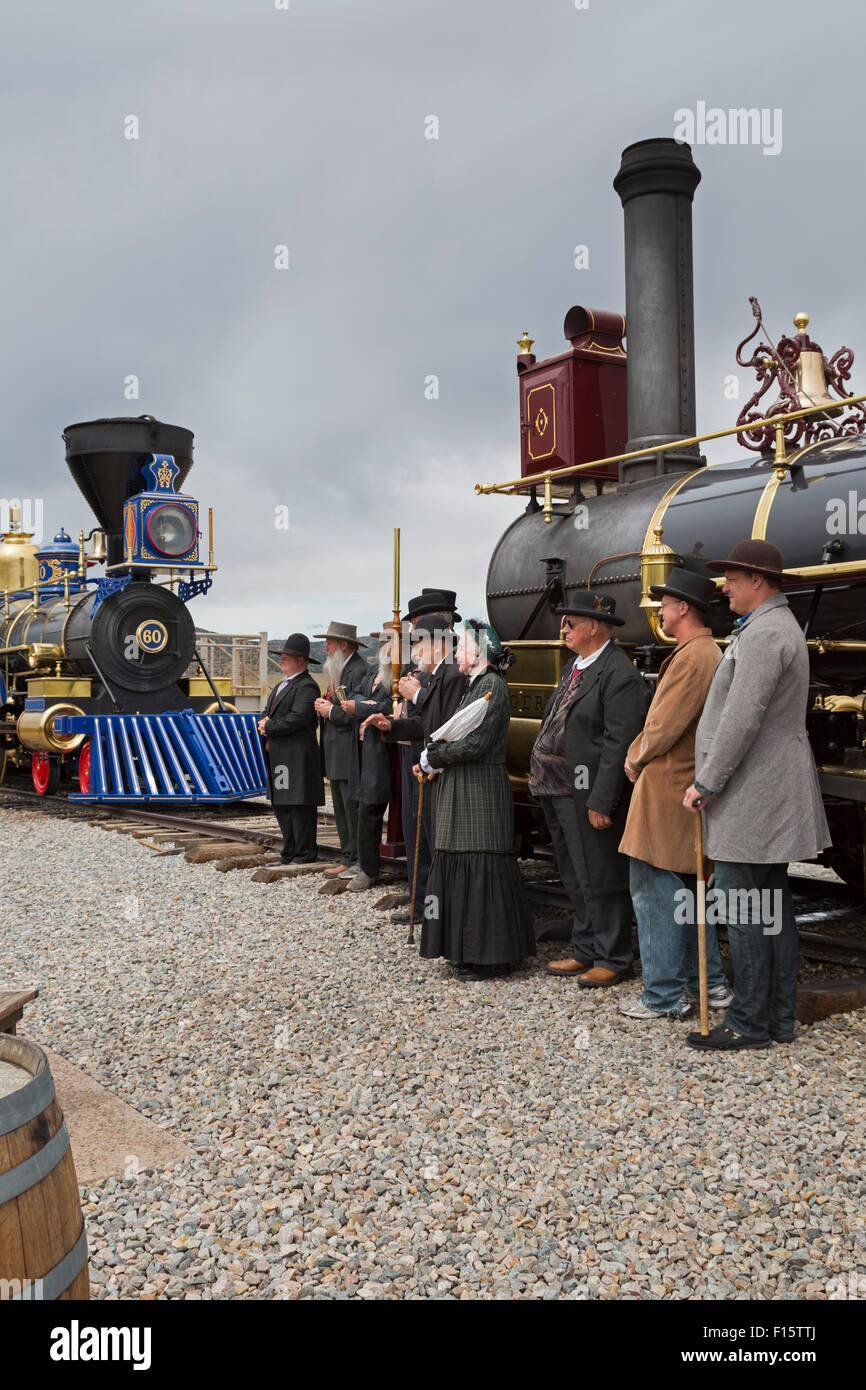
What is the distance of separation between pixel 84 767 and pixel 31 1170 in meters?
10.8

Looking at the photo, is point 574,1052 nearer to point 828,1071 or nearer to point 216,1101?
point 828,1071

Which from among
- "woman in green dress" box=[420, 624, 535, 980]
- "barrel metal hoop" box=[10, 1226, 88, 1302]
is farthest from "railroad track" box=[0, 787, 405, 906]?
"barrel metal hoop" box=[10, 1226, 88, 1302]

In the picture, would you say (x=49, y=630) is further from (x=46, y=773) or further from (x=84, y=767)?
(x=84, y=767)

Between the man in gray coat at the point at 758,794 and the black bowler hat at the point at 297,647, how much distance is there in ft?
15.4

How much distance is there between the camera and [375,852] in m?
7.56

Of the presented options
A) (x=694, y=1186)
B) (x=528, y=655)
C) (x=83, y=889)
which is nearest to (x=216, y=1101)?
(x=694, y=1186)

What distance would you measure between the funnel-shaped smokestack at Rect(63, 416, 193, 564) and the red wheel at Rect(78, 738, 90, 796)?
279cm

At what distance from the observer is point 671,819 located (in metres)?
4.67

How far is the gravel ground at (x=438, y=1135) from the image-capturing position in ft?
9.20

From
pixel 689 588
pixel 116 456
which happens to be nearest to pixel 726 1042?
pixel 689 588

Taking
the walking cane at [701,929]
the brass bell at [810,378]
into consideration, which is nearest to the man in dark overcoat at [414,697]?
the walking cane at [701,929]

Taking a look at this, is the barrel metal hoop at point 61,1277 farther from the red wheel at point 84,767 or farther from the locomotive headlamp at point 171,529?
the locomotive headlamp at point 171,529

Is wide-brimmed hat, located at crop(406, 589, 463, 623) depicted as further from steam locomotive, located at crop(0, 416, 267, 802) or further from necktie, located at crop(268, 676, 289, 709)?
steam locomotive, located at crop(0, 416, 267, 802)
